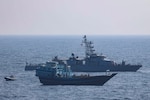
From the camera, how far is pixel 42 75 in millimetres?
144875

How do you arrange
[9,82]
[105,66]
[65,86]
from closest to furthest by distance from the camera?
[65,86] → [9,82] → [105,66]

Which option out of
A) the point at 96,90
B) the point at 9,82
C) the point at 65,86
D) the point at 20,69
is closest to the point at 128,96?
the point at 96,90

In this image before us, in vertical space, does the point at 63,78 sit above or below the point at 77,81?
above

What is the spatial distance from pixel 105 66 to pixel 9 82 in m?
36.6

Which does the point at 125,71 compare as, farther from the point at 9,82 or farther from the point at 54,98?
the point at 54,98

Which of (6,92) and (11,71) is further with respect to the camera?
(11,71)

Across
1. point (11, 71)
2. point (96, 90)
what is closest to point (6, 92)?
point (96, 90)

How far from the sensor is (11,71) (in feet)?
597

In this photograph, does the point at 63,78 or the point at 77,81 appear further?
the point at 63,78

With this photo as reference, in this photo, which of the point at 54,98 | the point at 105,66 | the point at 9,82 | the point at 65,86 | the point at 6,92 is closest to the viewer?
the point at 54,98

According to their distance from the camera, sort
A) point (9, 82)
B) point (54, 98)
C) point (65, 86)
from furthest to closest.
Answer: point (9, 82)
point (65, 86)
point (54, 98)

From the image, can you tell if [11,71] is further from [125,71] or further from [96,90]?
[96,90]

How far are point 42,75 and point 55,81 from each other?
4012mm

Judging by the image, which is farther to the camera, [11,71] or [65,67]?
[11,71]
